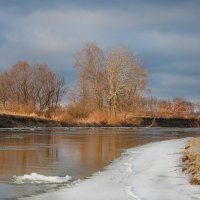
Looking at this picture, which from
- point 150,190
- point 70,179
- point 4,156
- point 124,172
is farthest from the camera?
point 4,156

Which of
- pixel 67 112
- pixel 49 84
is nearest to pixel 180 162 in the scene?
pixel 67 112

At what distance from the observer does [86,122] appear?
5772cm

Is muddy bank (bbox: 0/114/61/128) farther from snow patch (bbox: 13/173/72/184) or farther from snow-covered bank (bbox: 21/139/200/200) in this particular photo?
snow patch (bbox: 13/173/72/184)

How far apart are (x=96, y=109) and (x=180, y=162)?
52.5m

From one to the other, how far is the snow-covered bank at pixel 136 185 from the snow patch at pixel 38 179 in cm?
59

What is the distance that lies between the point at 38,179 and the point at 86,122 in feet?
150

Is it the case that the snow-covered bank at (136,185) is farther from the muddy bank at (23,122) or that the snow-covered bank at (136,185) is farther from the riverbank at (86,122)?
the muddy bank at (23,122)

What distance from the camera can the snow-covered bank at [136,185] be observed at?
995 cm

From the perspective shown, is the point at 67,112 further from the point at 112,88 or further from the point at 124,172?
the point at 124,172

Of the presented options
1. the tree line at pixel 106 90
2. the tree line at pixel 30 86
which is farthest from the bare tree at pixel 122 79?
the tree line at pixel 30 86

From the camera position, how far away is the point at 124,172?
44.9 ft

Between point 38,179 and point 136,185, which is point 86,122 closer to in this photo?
point 38,179

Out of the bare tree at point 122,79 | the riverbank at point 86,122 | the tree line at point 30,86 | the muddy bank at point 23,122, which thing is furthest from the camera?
the tree line at point 30,86

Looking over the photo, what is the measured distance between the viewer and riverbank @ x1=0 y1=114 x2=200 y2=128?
50.1 meters
